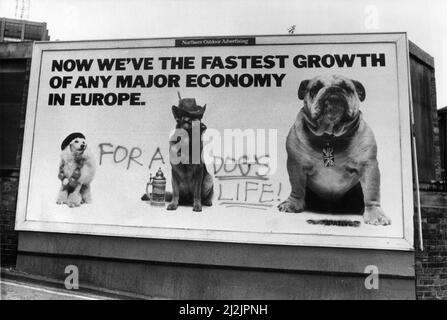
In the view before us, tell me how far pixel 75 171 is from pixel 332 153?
175 inches

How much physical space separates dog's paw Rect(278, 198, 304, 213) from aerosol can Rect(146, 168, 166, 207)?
196 cm

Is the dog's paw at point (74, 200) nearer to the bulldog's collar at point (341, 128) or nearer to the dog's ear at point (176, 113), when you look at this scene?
the dog's ear at point (176, 113)

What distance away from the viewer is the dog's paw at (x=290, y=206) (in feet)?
19.1

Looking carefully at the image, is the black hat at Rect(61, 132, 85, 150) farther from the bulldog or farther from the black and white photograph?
the bulldog

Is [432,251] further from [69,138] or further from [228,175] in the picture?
[69,138]

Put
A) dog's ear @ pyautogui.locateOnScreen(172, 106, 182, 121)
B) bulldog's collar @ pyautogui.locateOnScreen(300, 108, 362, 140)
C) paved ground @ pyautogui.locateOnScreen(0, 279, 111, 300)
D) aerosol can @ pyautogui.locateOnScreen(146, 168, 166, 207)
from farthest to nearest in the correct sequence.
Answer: dog's ear @ pyautogui.locateOnScreen(172, 106, 182, 121) → aerosol can @ pyautogui.locateOnScreen(146, 168, 166, 207) → bulldog's collar @ pyautogui.locateOnScreen(300, 108, 362, 140) → paved ground @ pyautogui.locateOnScreen(0, 279, 111, 300)

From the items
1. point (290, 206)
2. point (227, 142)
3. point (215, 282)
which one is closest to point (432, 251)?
point (290, 206)

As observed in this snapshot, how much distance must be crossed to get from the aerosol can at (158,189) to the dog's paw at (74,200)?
4.13 feet

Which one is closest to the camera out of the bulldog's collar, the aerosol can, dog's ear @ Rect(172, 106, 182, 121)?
the bulldog's collar

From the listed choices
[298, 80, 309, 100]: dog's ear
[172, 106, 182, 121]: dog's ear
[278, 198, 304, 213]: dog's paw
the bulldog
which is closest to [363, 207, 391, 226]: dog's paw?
the bulldog

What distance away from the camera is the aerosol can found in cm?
615

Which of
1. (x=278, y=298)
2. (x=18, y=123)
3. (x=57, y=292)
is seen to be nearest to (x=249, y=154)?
(x=278, y=298)

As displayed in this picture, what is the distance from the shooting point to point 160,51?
6.46m

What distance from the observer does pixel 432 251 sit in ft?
19.1
